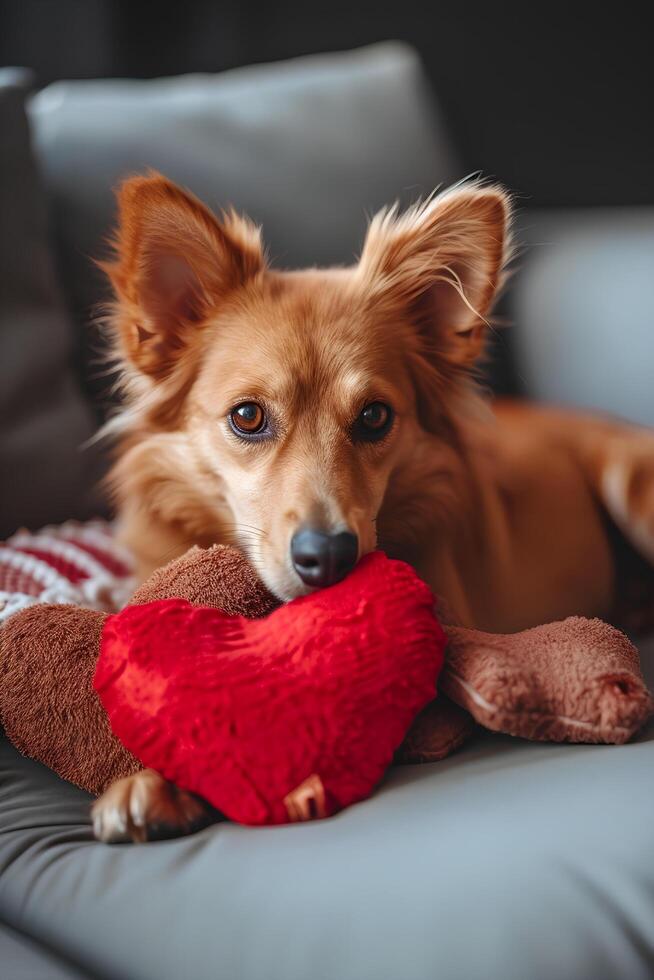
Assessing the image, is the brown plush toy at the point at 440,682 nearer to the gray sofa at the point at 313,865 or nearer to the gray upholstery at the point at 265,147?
the gray sofa at the point at 313,865

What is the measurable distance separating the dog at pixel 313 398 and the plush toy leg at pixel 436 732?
0.15 metres

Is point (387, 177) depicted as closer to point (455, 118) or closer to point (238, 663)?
point (455, 118)

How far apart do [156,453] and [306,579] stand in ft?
1.73

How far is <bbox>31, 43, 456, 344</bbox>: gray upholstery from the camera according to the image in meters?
2.08

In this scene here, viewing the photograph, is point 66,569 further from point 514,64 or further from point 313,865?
point 514,64

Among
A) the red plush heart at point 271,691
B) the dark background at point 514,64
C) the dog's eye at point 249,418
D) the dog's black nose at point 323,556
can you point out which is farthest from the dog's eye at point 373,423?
the dark background at point 514,64

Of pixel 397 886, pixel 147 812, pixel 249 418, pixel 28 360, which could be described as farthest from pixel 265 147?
pixel 397 886

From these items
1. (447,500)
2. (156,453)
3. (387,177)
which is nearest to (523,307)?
(387,177)

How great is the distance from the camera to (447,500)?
169 cm

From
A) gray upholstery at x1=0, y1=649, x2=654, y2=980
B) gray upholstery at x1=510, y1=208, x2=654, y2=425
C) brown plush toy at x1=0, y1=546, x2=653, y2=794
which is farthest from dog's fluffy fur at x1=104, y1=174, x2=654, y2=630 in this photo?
gray upholstery at x1=510, y1=208, x2=654, y2=425

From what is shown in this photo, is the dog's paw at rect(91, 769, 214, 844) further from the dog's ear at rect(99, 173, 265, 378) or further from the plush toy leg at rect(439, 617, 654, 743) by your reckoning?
the dog's ear at rect(99, 173, 265, 378)

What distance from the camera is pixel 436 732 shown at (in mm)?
1146

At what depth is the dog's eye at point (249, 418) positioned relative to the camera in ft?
4.75

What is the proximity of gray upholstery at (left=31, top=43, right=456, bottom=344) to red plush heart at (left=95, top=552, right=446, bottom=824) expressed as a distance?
3.94ft
